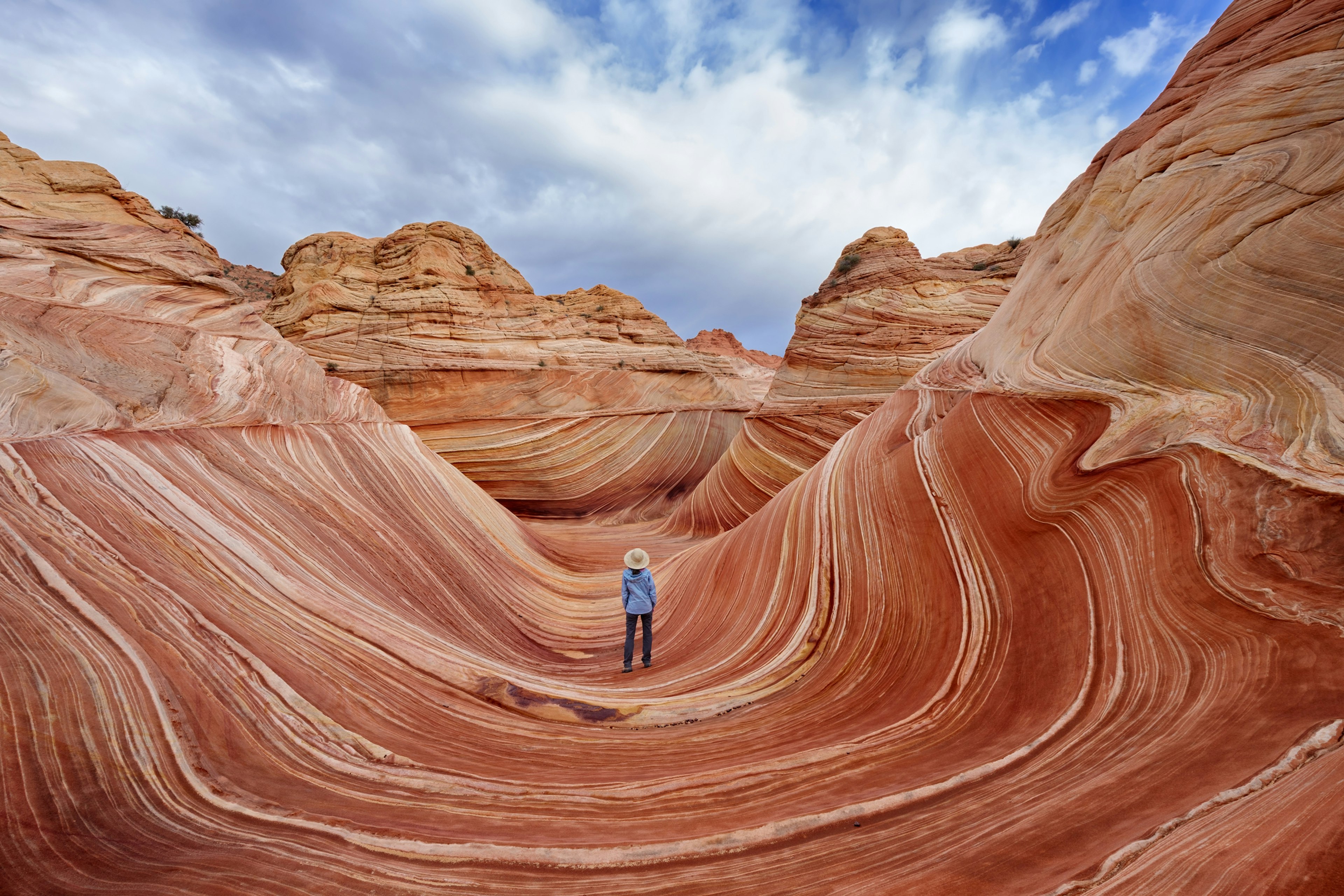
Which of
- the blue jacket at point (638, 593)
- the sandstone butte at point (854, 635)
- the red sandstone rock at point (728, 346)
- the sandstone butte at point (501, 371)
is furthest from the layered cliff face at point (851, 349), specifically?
the red sandstone rock at point (728, 346)

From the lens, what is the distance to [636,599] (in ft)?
14.8

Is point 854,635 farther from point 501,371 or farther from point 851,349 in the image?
point 501,371

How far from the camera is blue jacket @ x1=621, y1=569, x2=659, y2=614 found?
4500 millimetres

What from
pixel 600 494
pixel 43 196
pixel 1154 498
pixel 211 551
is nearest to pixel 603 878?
pixel 1154 498

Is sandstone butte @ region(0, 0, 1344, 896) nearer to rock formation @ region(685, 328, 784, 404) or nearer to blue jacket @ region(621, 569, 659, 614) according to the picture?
blue jacket @ region(621, 569, 659, 614)

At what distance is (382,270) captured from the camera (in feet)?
46.9

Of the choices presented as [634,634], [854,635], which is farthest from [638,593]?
[854,635]

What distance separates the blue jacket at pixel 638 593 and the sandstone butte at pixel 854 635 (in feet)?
1.81

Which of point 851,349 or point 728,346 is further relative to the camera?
point 728,346

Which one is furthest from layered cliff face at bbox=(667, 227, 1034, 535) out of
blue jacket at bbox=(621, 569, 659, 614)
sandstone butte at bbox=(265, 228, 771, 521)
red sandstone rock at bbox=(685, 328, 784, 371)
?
red sandstone rock at bbox=(685, 328, 784, 371)

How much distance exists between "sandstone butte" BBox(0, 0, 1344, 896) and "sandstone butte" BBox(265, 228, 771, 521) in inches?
289

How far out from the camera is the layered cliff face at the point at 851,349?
10.8 m

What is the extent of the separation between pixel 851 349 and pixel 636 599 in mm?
8691

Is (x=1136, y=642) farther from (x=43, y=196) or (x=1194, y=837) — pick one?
(x=43, y=196)
